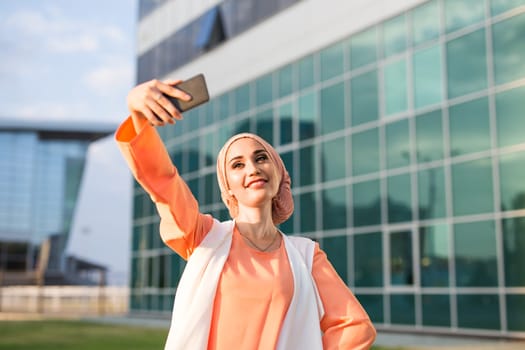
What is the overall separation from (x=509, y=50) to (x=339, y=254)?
641 cm

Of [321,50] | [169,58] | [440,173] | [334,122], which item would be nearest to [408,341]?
[440,173]

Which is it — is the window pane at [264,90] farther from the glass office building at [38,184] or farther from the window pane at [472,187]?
the glass office building at [38,184]

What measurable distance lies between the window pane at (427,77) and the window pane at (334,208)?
3168mm

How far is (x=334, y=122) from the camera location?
58.1 feet

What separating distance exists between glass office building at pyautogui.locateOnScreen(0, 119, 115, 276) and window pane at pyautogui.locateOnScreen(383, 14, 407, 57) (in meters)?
40.4

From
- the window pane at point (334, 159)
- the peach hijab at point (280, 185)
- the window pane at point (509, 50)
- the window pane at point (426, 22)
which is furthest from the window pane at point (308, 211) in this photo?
the peach hijab at point (280, 185)

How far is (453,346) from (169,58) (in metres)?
17.4

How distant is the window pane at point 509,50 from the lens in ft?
Result: 43.1

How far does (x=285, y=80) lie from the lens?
64.9 ft

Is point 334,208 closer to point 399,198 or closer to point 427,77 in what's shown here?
point 399,198

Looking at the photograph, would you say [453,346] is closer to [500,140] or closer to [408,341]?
[408,341]

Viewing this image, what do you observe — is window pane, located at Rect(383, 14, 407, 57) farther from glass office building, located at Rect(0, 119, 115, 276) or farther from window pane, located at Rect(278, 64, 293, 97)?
glass office building, located at Rect(0, 119, 115, 276)

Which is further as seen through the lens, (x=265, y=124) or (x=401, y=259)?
(x=265, y=124)

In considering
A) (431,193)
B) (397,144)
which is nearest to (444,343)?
(431,193)
